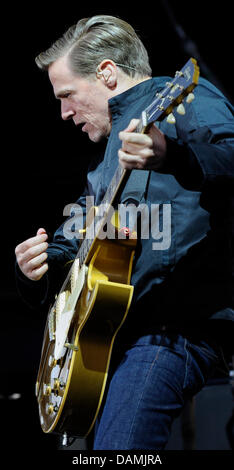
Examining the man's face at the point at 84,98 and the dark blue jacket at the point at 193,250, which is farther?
the man's face at the point at 84,98

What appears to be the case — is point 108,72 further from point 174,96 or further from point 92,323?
point 92,323

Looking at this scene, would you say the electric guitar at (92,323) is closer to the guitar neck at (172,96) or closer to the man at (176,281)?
the man at (176,281)

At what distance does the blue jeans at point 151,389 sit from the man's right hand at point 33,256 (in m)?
0.63

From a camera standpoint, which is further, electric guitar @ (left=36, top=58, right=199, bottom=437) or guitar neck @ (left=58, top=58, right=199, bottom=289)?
electric guitar @ (left=36, top=58, right=199, bottom=437)

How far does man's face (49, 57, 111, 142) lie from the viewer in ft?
7.72

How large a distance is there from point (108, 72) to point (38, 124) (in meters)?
2.43

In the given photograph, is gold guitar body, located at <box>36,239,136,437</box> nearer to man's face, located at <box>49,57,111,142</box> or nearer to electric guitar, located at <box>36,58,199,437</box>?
electric guitar, located at <box>36,58,199,437</box>

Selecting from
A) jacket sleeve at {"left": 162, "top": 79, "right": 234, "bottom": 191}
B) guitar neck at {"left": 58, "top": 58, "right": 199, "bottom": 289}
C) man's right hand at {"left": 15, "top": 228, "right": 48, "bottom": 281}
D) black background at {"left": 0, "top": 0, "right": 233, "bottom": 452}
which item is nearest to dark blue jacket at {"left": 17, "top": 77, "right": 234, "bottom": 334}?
jacket sleeve at {"left": 162, "top": 79, "right": 234, "bottom": 191}

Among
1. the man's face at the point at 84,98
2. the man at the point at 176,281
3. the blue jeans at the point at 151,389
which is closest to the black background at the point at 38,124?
the man's face at the point at 84,98

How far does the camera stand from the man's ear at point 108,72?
7.61ft

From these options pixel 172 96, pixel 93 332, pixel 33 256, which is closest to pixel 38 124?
pixel 33 256

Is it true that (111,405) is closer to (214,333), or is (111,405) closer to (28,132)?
(214,333)

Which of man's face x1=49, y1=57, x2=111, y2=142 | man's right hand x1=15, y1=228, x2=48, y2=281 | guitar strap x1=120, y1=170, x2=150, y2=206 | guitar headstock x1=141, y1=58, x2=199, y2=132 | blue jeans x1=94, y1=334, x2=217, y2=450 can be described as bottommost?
blue jeans x1=94, y1=334, x2=217, y2=450

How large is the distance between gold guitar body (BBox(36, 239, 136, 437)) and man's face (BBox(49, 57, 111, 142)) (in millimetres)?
710
